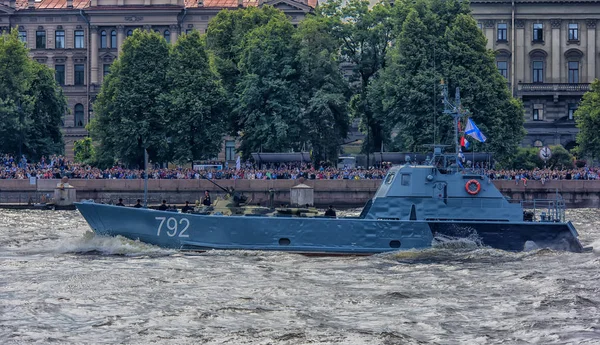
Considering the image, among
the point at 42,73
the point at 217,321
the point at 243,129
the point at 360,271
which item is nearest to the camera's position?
the point at 217,321

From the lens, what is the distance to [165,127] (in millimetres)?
76000

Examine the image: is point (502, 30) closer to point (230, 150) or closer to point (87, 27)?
point (230, 150)

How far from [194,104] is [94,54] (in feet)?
133

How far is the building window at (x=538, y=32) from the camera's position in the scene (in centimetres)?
10144

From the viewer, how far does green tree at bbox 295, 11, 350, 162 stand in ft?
247

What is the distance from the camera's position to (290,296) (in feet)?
98.4

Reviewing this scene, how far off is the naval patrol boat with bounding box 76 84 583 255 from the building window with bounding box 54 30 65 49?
261ft

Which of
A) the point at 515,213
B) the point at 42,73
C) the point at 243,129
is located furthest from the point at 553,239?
the point at 42,73

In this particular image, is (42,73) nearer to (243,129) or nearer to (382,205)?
(243,129)

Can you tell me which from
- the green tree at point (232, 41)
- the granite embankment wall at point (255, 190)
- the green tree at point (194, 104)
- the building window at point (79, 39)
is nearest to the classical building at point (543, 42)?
the green tree at point (232, 41)

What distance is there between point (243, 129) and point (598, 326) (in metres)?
55.9

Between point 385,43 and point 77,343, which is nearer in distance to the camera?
point 77,343

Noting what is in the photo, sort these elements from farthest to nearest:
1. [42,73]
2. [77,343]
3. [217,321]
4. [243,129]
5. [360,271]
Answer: [42,73]
[243,129]
[360,271]
[217,321]
[77,343]

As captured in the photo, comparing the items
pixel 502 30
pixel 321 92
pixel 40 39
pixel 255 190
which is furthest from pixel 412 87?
pixel 40 39
